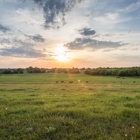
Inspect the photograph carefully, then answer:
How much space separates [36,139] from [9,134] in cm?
115

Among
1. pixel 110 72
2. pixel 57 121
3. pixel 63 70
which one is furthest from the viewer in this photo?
pixel 63 70

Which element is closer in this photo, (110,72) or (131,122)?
(131,122)

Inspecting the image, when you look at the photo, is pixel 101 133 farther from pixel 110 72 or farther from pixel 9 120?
pixel 110 72

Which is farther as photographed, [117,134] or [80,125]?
[80,125]

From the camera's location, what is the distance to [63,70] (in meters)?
157

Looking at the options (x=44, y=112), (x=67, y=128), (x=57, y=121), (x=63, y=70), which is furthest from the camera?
(x=63, y=70)

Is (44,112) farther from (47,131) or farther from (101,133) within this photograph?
(101,133)

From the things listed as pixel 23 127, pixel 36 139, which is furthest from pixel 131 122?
pixel 23 127

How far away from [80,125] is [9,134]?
2795mm

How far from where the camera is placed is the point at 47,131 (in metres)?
5.63

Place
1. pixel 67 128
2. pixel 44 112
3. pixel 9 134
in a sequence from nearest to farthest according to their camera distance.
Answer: pixel 9 134
pixel 67 128
pixel 44 112

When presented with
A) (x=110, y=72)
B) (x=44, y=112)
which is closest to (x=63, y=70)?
(x=110, y=72)

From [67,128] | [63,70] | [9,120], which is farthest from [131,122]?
[63,70]

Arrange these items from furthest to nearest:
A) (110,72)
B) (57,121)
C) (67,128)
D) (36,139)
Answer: (110,72) < (57,121) < (67,128) < (36,139)
